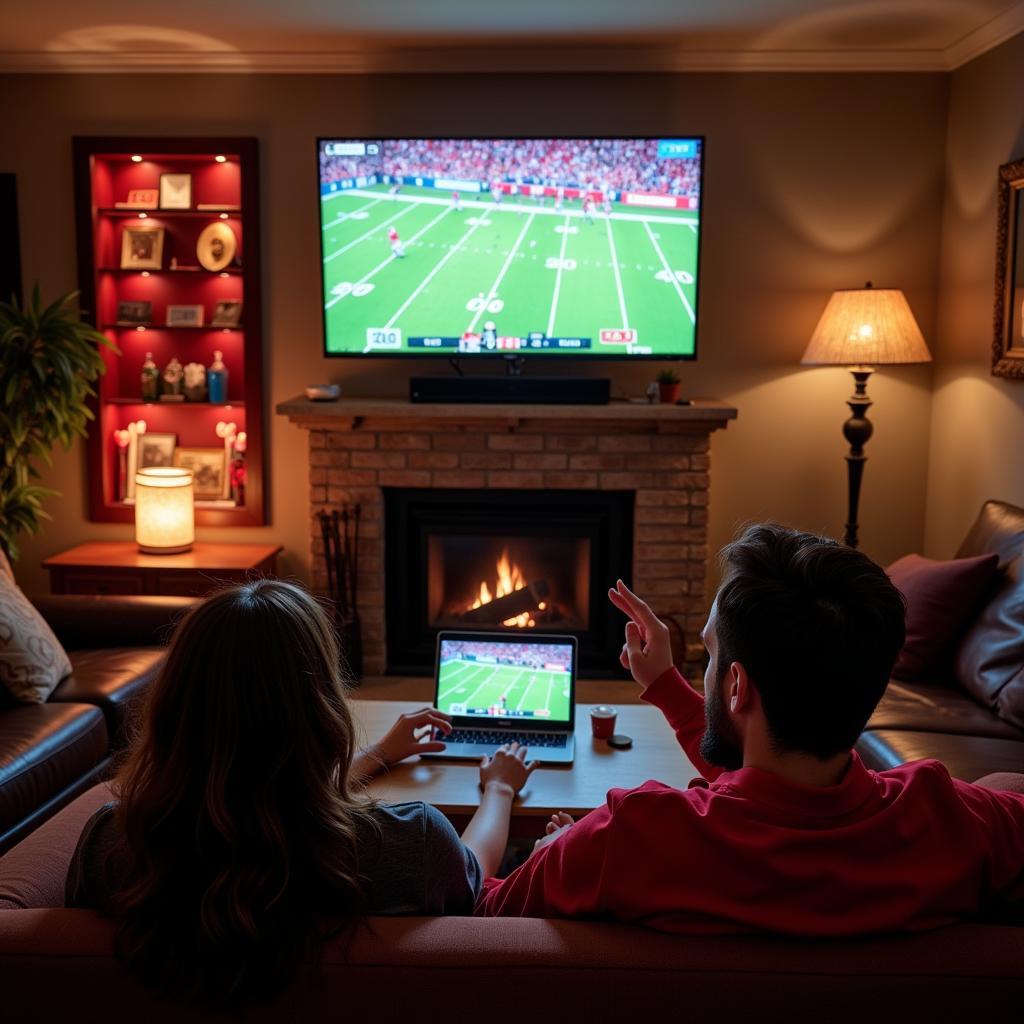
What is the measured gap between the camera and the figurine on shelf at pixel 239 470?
485cm

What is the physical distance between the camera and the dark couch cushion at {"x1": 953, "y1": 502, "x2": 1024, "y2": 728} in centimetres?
293

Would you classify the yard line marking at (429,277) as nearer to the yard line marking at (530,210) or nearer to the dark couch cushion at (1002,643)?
the yard line marking at (530,210)

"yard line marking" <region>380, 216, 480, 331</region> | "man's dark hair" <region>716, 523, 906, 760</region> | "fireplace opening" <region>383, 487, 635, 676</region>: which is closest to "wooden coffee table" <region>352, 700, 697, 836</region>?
"man's dark hair" <region>716, 523, 906, 760</region>

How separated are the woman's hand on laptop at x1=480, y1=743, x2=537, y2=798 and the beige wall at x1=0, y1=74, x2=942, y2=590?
2694 millimetres

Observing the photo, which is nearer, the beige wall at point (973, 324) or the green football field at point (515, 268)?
the beige wall at point (973, 324)

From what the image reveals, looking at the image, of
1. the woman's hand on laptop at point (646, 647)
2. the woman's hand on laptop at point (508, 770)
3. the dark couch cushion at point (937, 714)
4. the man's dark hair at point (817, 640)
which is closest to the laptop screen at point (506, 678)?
the woman's hand on laptop at point (508, 770)

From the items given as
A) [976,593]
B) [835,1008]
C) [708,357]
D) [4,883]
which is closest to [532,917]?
[835,1008]

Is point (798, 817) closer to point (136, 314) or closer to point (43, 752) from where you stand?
point (43, 752)

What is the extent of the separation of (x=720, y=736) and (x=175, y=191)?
4168mm

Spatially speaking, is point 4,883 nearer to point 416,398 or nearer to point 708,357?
point 416,398

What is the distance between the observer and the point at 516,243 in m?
4.41

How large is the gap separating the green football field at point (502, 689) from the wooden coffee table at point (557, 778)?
0.13 meters

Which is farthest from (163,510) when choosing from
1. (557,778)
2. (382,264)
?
(557,778)

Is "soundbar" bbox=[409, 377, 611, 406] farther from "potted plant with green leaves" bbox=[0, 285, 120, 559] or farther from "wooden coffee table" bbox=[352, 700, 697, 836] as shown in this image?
"wooden coffee table" bbox=[352, 700, 697, 836]
